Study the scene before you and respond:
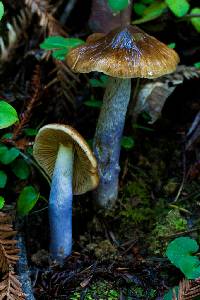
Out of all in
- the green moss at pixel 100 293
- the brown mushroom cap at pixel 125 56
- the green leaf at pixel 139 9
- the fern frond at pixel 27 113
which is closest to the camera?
the brown mushroom cap at pixel 125 56

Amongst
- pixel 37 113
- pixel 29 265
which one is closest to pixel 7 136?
pixel 37 113

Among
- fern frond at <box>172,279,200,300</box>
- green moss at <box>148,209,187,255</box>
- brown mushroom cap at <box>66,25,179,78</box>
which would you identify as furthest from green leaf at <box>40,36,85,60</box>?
fern frond at <box>172,279,200,300</box>

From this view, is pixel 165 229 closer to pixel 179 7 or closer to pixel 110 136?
pixel 110 136

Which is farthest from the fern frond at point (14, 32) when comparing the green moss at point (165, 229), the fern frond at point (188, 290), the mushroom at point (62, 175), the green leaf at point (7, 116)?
the fern frond at point (188, 290)

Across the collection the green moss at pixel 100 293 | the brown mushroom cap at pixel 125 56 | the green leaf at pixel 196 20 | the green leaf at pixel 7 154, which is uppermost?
the brown mushroom cap at pixel 125 56

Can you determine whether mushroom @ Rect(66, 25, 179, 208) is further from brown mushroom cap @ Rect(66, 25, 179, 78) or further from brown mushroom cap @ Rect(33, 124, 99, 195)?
brown mushroom cap @ Rect(33, 124, 99, 195)

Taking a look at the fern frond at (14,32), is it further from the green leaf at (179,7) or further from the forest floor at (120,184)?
the green leaf at (179,7)
